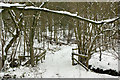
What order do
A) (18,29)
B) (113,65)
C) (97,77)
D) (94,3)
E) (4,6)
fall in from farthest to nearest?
(113,65) → (94,3) → (97,77) → (18,29) → (4,6)

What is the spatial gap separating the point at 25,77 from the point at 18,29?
93.8 inches

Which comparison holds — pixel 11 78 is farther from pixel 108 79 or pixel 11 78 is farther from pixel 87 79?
pixel 108 79

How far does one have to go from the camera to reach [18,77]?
5801 mm

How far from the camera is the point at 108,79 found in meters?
6.04

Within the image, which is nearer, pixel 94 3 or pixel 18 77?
pixel 18 77

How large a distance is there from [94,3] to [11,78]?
24.7 feet

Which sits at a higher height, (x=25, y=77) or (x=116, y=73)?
(x=25, y=77)

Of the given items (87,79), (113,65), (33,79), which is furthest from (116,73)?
(33,79)

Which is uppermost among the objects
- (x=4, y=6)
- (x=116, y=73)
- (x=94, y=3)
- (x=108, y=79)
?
(x=94, y=3)

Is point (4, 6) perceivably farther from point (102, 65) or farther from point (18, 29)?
point (102, 65)

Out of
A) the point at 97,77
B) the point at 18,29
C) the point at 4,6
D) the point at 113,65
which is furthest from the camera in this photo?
the point at 113,65

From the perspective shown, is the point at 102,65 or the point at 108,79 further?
the point at 102,65

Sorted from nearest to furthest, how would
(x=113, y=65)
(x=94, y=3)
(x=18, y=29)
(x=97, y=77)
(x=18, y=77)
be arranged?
(x=18, y=29) < (x=18, y=77) < (x=97, y=77) < (x=94, y=3) < (x=113, y=65)

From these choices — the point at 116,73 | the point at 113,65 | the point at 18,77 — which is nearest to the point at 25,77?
the point at 18,77
